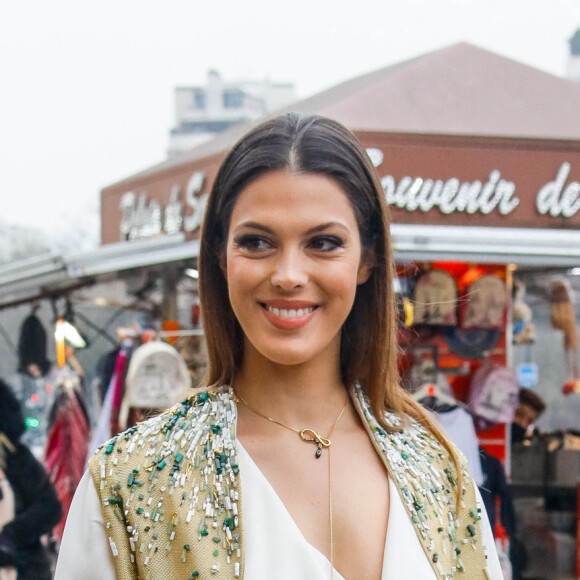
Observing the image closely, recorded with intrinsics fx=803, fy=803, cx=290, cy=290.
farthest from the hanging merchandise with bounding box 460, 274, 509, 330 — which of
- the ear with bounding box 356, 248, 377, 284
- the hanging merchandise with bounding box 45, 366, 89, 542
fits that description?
Answer: the ear with bounding box 356, 248, 377, 284

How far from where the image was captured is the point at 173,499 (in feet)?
4.58

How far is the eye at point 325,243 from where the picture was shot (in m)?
1.45

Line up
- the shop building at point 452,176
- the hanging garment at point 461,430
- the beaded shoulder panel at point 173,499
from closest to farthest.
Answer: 1. the beaded shoulder panel at point 173,499
2. the shop building at point 452,176
3. the hanging garment at point 461,430

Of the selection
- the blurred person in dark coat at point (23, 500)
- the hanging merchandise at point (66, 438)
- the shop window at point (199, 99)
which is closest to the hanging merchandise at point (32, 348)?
the hanging merchandise at point (66, 438)

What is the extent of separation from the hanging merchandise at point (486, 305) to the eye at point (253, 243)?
3605 mm

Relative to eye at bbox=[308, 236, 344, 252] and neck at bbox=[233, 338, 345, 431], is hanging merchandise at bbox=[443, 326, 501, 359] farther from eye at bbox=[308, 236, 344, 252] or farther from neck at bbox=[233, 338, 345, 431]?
eye at bbox=[308, 236, 344, 252]

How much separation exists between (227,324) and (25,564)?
10.8 feet

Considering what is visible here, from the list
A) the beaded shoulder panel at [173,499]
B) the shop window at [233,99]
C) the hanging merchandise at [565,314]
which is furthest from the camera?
the shop window at [233,99]

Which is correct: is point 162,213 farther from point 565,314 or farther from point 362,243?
point 362,243

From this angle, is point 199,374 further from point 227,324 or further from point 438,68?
point 227,324

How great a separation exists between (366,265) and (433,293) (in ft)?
10.4

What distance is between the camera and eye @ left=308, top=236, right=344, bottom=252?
145 centimetres

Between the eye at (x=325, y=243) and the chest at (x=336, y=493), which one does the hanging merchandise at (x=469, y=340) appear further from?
the eye at (x=325, y=243)

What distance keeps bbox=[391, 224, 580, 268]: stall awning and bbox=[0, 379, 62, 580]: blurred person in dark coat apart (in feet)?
7.35
